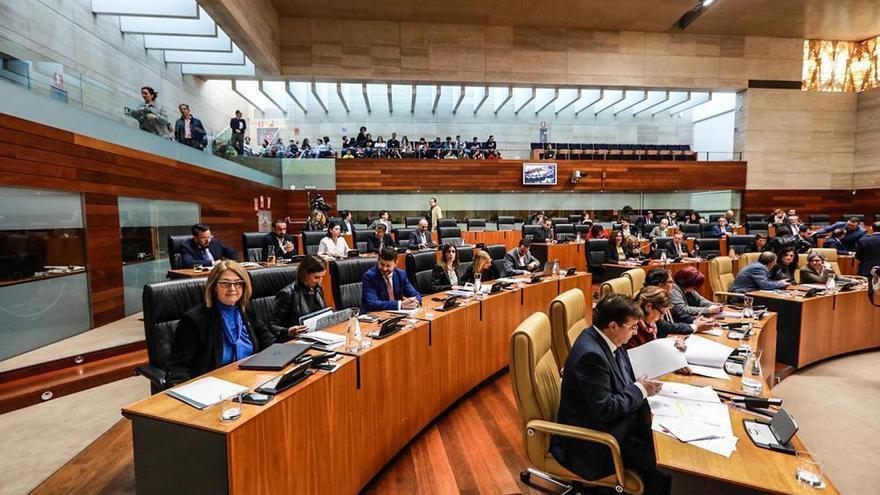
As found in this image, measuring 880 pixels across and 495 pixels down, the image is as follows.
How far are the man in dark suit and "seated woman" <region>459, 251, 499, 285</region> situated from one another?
5855 millimetres

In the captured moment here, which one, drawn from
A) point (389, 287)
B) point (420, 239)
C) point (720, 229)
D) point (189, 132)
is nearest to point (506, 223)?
point (420, 239)

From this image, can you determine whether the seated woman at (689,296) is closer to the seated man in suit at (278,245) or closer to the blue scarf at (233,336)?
the blue scarf at (233,336)

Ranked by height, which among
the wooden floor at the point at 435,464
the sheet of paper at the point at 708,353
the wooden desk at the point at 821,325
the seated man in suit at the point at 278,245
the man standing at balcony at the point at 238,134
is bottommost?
the wooden floor at the point at 435,464

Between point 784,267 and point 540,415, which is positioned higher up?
point 784,267

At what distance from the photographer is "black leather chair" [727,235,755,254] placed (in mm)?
8039

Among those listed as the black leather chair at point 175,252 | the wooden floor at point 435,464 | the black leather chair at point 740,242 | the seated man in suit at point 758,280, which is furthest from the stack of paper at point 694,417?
the black leather chair at point 740,242

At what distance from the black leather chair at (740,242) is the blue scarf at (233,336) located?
8.85m

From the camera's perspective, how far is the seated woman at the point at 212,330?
225cm

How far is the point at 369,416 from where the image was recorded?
2297 mm

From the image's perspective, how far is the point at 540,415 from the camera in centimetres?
200

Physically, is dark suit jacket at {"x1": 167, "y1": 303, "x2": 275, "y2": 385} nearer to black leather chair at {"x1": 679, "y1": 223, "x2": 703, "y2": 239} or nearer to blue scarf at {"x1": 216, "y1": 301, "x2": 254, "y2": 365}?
blue scarf at {"x1": 216, "y1": 301, "x2": 254, "y2": 365}

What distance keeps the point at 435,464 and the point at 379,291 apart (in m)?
1.61

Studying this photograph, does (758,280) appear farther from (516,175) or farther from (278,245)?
(516,175)

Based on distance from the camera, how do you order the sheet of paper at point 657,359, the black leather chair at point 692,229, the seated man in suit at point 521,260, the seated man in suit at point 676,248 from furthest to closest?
the black leather chair at point 692,229
the seated man in suit at point 676,248
the seated man in suit at point 521,260
the sheet of paper at point 657,359
